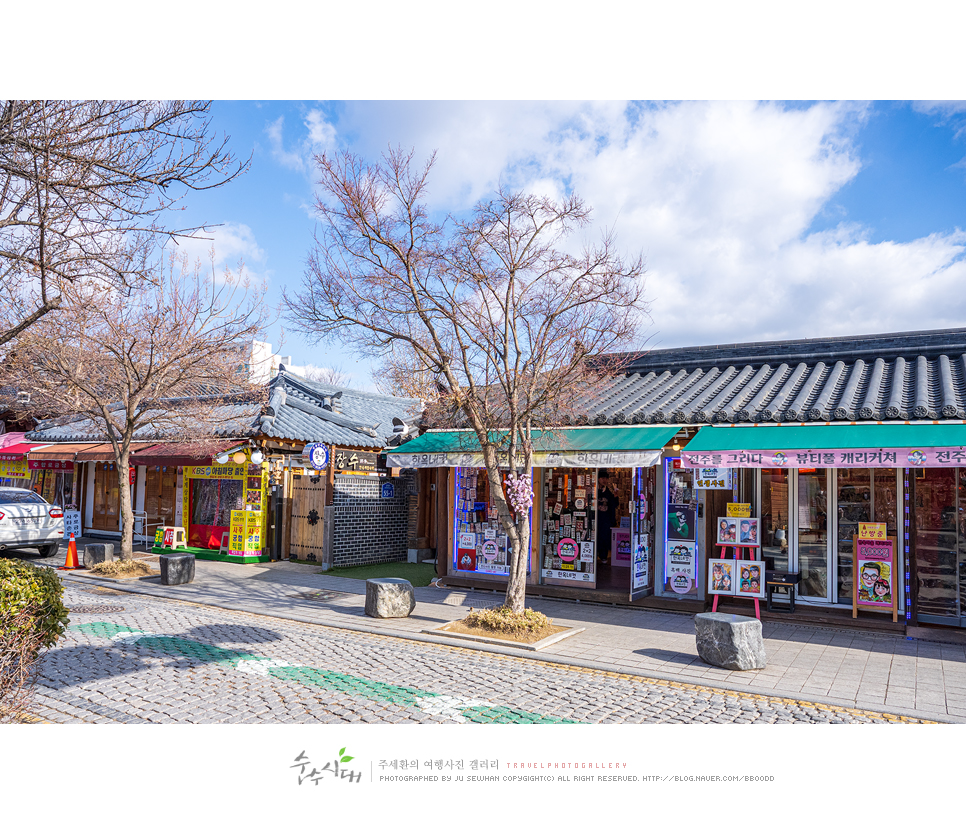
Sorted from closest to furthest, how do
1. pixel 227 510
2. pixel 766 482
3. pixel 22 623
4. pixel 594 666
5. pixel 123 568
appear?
pixel 22 623
pixel 594 666
pixel 766 482
pixel 123 568
pixel 227 510

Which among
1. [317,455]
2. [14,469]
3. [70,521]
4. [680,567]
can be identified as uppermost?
[317,455]

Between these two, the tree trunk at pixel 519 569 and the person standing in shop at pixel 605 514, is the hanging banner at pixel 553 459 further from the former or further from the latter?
the person standing in shop at pixel 605 514

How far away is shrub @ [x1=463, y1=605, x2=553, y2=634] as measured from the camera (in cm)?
897

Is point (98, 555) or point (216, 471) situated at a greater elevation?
point (216, 471)

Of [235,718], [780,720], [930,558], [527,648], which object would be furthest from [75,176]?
[930,558]

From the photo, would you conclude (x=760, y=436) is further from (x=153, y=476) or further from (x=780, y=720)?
(x=153, y=476)

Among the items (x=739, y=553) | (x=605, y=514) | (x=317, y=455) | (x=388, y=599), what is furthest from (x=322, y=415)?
(x=739, y=553)

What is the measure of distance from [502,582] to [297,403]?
375 inches

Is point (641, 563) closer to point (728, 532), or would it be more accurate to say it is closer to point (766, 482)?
point (728, 532)

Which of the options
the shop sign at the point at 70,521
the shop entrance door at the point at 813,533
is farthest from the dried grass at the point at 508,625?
the shop sign at the point at 70,521

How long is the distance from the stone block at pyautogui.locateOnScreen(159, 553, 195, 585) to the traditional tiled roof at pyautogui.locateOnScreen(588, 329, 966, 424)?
8.49 metres

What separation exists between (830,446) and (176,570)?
11.7 metres

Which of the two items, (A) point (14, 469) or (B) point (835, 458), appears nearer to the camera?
(B) point (835, 458)

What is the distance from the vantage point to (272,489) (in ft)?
56.1
